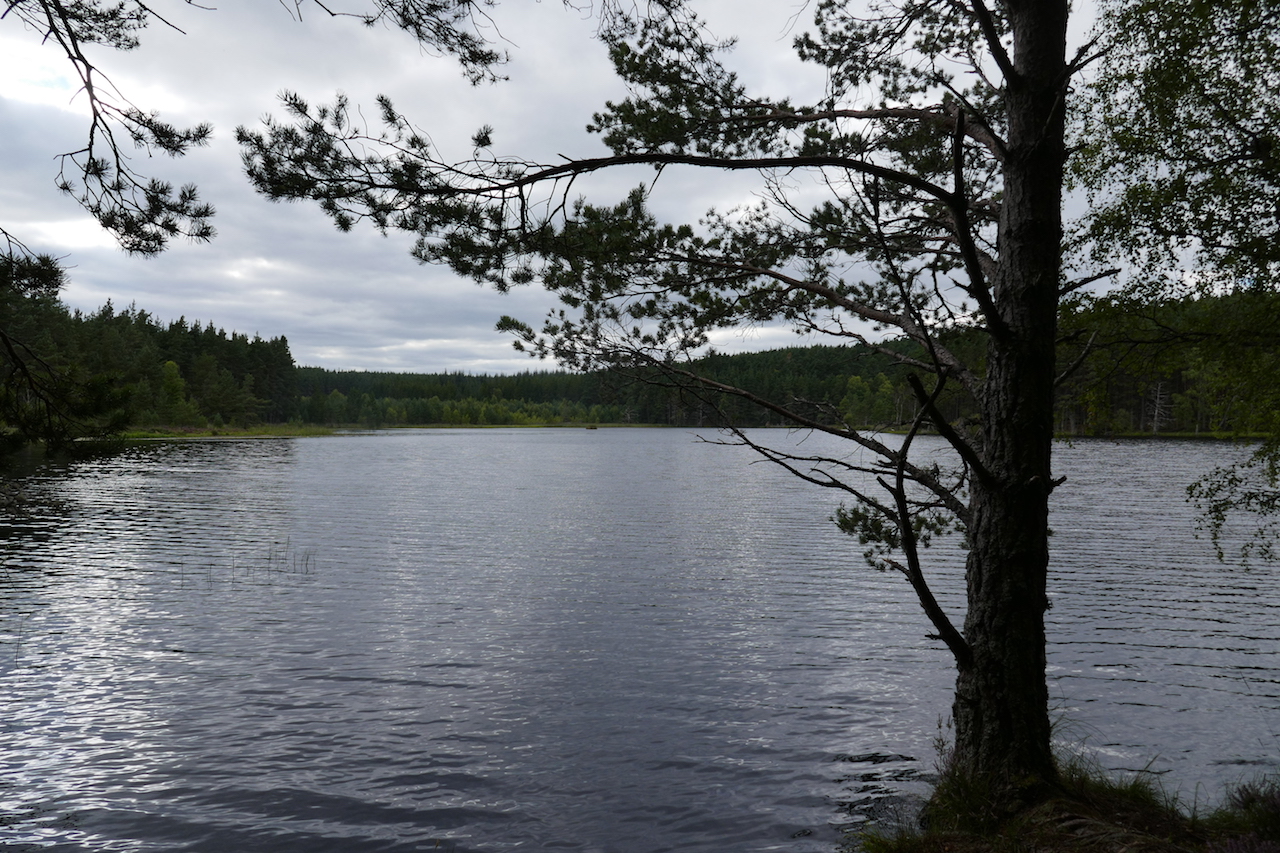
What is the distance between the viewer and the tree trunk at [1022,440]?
5859 mm

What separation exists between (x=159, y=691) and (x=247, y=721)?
2.12 m

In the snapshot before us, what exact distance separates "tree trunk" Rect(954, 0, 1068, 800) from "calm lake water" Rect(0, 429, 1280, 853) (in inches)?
103

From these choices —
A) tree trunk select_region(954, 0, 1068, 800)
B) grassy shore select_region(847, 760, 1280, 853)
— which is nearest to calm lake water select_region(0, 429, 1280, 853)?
grassy shore select_region(847, 760, 1280, 853)

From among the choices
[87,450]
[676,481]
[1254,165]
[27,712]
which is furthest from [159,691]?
[676,481]

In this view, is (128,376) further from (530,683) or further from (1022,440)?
(1022,440)

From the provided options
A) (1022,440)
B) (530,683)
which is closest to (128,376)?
(530,683)

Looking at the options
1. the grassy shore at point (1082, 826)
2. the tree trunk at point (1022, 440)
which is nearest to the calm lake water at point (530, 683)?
the grassy shore at point (1082, 826)

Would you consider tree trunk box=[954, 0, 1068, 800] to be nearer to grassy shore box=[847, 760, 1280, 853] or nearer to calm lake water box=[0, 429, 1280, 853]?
grassy shore box=[847, 760, 1280, 853]

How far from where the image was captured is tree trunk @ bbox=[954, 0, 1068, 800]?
231 inches

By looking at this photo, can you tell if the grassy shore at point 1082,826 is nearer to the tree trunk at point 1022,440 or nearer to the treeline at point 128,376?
the tree trunk at point 1022,440

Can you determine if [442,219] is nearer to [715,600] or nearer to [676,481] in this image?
[715,600]

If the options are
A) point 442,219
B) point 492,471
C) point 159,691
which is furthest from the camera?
point 492,471

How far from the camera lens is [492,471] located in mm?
61125

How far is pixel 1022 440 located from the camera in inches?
231
